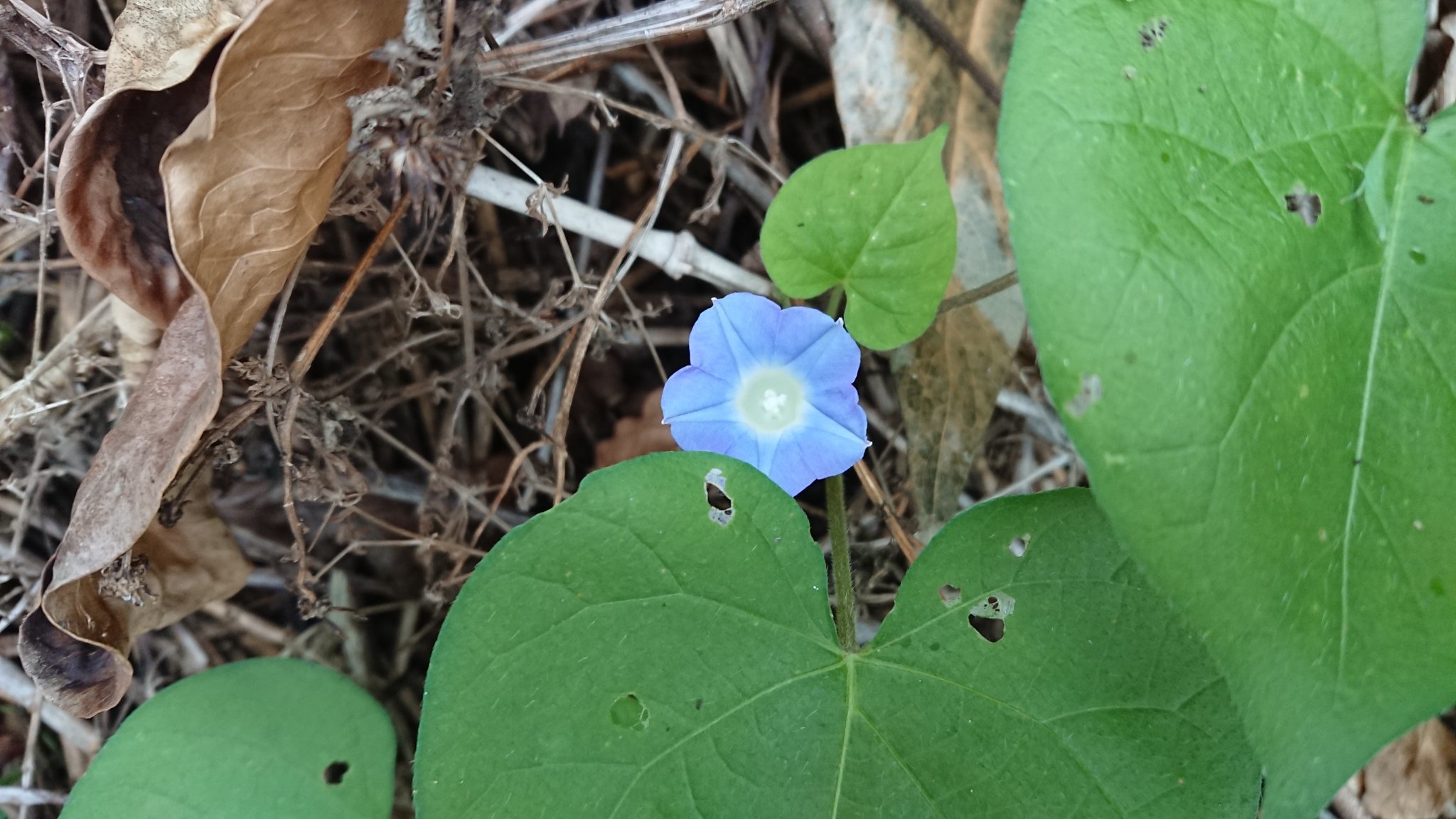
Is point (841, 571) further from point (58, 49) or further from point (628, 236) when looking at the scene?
point (58, 49)

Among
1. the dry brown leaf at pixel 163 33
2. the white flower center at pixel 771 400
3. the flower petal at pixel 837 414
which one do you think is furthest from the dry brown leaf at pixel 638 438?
the dry brown leaf at pixel 163 33

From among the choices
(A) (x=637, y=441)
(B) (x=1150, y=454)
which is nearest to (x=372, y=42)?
(A) (x=637, y=441)

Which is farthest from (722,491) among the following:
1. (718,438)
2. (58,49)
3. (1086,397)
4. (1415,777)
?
(1415,777)

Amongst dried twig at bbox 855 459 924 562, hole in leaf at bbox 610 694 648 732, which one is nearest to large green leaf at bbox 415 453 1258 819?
hole in leaf at bbox 610 694 648 732

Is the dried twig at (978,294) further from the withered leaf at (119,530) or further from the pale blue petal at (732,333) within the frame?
the withered leaf at (119,530)

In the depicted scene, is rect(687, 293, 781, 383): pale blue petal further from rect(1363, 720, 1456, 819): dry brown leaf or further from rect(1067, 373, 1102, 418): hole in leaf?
rect(1363, 720, 1456, 819): dry brown leaf

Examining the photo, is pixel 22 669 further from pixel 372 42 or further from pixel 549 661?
pixel 372 42
